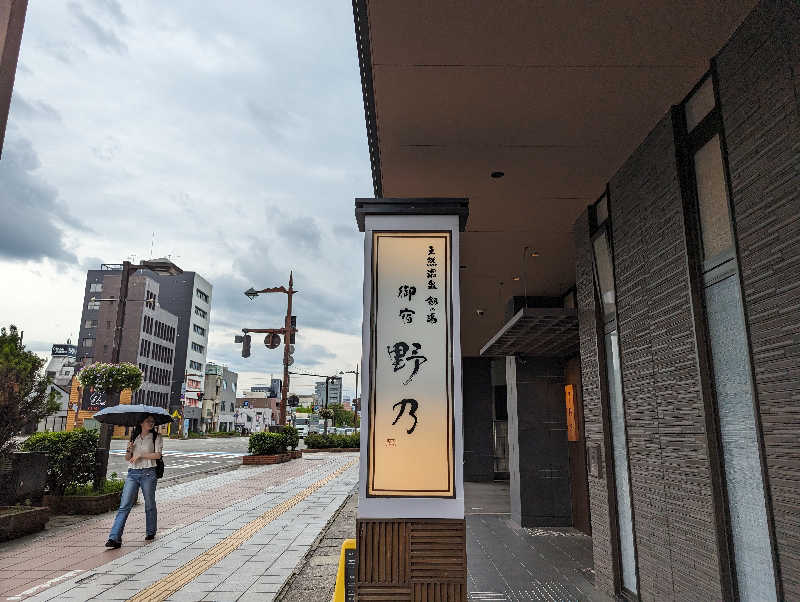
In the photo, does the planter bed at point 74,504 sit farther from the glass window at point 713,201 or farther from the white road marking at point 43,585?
the glass window at point 713,201

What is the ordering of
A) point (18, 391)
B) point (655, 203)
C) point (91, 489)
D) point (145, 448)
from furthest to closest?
1. point (91, 489)
2. point (18, 391)
3. point (145, 448)
4. point (655, 203)

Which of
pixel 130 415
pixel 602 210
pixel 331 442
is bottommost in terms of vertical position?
pixel 331 442

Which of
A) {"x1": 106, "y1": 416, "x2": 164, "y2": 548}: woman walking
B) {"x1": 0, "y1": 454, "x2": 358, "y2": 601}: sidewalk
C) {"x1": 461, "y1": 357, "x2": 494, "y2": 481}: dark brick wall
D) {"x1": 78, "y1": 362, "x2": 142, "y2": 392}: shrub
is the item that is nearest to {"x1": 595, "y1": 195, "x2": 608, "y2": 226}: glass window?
{"x1": 0, "y1": 454, "x2": 358, "y2": 601}: sidewalk

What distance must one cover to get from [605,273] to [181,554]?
6229mm

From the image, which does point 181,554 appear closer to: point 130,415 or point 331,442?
point 130,415

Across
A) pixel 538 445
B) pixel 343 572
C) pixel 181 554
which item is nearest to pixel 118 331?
pixel 181 554

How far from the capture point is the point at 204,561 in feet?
20.3

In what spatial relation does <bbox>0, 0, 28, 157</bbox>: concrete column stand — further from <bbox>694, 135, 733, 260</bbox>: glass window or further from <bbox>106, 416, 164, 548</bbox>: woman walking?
<bbox>106, 416, 164, 548</bbox>: woman walking

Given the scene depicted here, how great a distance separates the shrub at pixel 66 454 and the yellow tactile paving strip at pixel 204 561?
10.9 feet

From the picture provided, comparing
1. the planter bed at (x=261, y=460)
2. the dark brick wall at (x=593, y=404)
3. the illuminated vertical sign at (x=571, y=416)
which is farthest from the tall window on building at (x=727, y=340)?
the planter bed at (x=261, y=460)

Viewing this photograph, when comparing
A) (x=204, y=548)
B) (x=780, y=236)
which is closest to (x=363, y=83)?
(x=780, y=236)

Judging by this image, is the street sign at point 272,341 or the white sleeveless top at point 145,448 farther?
the street sign at point 272,341

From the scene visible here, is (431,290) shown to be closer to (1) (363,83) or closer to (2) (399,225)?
(2) (399,225)

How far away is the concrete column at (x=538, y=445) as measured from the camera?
9.38 meters
